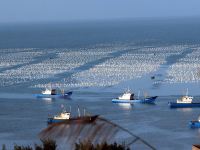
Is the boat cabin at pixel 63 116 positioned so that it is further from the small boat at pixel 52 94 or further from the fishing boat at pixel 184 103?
the small boat at pixel 52 94

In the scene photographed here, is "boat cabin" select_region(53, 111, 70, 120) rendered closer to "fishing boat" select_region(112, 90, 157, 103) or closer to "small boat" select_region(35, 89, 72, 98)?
"fishing boat" select_region(112, 90, 157, 103)

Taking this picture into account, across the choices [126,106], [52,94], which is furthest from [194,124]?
[52,94]

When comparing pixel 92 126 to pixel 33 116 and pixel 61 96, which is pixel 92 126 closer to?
pixel 33 116

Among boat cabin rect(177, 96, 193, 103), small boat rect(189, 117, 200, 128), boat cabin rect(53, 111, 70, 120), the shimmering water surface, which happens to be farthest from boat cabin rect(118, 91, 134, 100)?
small boat rect(189, 117, 200, 128)

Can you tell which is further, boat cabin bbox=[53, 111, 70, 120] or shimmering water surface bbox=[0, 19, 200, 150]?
boat cabin bbox=[53, 111, 70, 120]

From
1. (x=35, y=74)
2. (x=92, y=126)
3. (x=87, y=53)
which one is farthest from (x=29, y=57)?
(x=92, y=126)

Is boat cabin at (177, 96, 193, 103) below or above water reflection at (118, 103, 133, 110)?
above

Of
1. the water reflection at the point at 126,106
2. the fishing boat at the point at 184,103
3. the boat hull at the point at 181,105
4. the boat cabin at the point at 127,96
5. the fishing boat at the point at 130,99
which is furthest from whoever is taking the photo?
the boat cabin at the point at 127,96

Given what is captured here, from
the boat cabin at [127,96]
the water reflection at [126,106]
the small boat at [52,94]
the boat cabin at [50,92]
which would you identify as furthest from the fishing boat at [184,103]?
the boat cabin at [50,92]

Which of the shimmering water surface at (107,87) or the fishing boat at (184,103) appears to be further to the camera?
the fishing boat at (184,103)

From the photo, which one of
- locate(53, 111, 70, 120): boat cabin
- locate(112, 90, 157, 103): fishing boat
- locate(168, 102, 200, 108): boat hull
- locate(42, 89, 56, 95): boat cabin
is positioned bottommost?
locate(53, 111, 70, 120): boat cabin

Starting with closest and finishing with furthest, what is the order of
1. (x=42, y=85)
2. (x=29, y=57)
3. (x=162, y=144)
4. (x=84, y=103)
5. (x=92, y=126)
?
(x=92, y=126) < (x=162, y=144) < (x=84, y=103) < (x=42, y=85) < (x=29, y=57)
